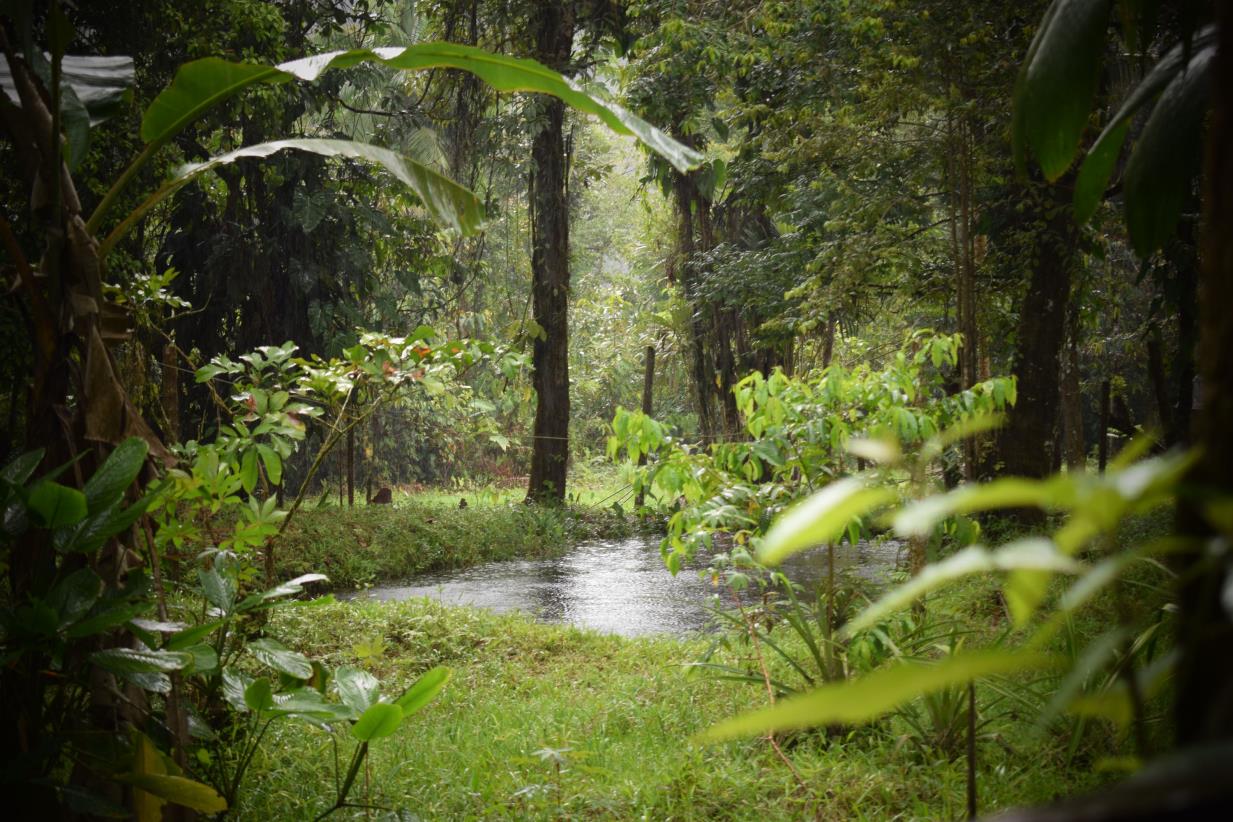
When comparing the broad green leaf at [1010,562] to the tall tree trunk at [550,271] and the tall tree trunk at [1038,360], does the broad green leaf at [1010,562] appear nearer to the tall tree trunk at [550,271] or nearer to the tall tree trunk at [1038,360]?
the tall tree trunk at [1038,360]

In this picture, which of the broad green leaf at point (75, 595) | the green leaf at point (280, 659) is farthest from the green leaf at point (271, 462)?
the broad green leaf at point (75, 595)

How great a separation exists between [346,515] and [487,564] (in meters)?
1.48

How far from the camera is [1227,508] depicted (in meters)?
0.28

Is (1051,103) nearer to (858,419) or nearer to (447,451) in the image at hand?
(858,419)

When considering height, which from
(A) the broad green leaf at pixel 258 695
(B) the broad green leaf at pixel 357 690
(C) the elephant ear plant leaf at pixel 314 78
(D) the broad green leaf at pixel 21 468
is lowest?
(B) the broad green leaf at pixel 357 690

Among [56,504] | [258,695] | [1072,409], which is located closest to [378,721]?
[258,695]

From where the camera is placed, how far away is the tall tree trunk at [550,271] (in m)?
10.1

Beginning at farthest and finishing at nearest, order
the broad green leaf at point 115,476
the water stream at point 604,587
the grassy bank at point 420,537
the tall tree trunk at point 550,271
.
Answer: the tall tree trunk at point 550,271 < the grassy bank at point 420,537 < the water stream at point 604,587 < the broad green leaf at point 115,476

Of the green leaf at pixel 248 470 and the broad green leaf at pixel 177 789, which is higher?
the green leaf at pixel 248 470

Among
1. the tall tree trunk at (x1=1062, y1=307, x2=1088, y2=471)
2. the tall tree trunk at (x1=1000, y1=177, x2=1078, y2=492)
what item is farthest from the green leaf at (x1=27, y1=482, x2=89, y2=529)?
the tall tree trunk at (x1=1062, y1=307, x2=1088, y2=471)

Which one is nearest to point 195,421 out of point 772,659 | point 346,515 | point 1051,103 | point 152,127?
point 346,515

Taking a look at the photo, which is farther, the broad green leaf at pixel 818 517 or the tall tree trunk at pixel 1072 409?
the tall tree trunk at pixel 1072 409

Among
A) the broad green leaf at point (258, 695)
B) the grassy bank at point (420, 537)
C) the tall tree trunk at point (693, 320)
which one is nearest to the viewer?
the broad green leaf at point (258, 695)

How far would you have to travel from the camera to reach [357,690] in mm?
2234
